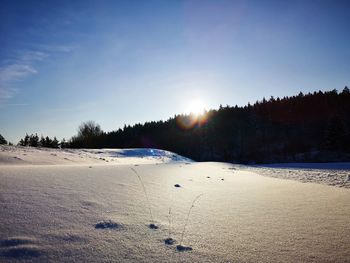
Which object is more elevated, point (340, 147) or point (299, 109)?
point (299, 109)

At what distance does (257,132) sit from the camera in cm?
5778

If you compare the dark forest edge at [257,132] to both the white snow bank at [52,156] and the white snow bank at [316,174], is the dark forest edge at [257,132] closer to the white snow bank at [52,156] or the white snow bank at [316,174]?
the white snow bank at [316,174]

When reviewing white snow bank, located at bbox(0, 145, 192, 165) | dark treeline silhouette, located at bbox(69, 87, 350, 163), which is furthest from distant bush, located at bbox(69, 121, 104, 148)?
white snow bank, located at bbox(0, 145, 192, 165)

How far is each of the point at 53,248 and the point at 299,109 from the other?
62.2 meters

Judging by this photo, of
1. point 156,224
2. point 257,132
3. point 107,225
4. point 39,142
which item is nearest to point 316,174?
point 156,224

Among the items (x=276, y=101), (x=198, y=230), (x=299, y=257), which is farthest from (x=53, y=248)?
(x=276, y=101)

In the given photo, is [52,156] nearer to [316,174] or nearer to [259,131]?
[316,174]

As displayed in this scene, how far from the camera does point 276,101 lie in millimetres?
59656

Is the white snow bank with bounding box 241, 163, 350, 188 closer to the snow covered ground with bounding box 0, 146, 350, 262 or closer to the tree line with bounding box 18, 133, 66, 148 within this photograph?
the snow covered ground with bounding box 0, 146, 350, 262

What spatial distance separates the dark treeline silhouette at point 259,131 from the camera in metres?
50.8

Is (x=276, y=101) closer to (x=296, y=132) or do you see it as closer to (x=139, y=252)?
(x=296, y=132)

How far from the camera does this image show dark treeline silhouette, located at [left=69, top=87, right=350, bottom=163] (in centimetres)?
5075

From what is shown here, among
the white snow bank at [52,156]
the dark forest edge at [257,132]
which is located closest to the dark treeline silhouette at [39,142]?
the dark forest edge at [257,132]

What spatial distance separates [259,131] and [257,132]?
21.8 inches
